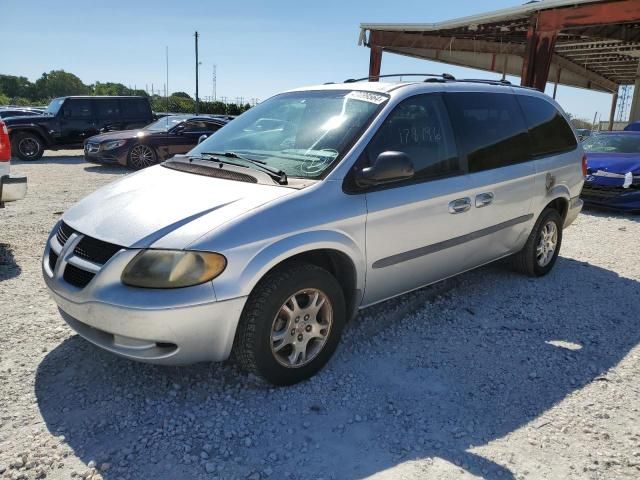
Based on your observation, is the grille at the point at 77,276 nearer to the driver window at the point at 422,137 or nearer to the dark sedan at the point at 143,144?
the driver window at the point at 422,137

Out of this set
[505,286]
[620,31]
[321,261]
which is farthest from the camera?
[620,31]

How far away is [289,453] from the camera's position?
2.40 meters

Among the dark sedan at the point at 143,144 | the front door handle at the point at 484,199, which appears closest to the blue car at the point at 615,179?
the front door handle at the point at 484,199

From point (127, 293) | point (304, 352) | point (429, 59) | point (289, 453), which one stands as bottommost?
point (289, 453)

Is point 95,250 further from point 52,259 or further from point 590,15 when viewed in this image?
point 590,15

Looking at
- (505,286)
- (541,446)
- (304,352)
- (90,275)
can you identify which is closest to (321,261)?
(304,352)

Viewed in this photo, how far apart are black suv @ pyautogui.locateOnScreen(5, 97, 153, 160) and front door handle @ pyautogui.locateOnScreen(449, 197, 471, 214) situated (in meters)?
13.7

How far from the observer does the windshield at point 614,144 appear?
8.93m

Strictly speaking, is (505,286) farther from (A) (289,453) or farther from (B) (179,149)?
(B) (179,149)

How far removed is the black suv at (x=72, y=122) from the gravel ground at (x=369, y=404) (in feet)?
38.1

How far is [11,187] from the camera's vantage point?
4.75 meters

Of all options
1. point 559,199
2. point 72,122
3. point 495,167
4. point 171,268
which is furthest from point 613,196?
point 72,122

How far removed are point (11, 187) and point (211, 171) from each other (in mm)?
2600

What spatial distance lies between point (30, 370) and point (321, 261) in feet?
5.94
